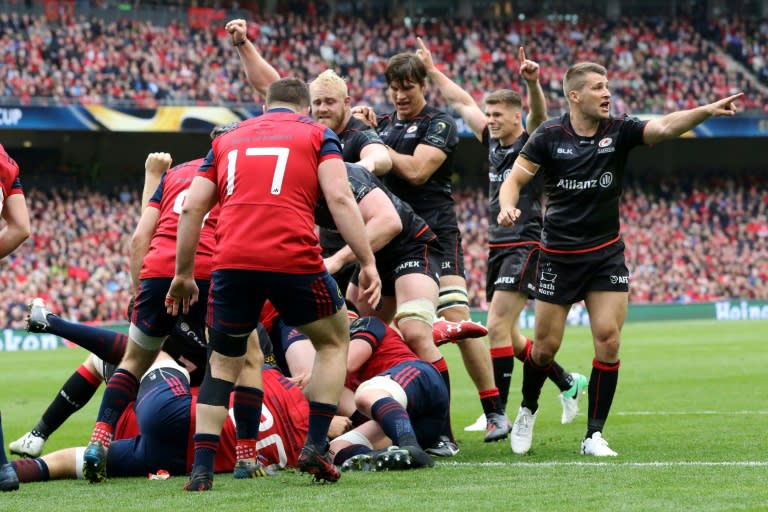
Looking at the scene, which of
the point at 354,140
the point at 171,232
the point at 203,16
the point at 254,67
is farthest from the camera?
the point at 203,16

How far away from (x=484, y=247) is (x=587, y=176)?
27.4m

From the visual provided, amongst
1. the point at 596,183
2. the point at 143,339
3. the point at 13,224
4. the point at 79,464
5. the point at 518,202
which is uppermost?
the point at 596,183

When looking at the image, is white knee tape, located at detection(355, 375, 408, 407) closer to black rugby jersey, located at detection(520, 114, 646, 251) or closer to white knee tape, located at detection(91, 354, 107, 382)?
black rugby jersey, located at detection(520, 114, 646, 251)

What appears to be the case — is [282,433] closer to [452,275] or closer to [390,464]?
[390,464]

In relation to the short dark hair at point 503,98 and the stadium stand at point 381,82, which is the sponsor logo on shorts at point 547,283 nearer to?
the short dark hair at point 503,98

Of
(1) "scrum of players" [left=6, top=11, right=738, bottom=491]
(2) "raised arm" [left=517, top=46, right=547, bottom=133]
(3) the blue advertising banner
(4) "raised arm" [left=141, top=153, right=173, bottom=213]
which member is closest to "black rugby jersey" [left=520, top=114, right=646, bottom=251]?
(1) "scrum of players" [left=6, top=11, right=738, bottom=491]

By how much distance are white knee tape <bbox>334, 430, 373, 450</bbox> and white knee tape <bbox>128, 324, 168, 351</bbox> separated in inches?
47.1

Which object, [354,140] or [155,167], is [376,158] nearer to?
[354,140]

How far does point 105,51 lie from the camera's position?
110 feet

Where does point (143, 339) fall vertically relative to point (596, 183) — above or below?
below

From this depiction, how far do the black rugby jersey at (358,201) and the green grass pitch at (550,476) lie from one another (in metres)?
1.55

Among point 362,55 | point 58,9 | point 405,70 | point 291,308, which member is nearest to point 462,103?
point 405,70

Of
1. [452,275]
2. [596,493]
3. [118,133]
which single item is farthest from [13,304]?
[596,493]

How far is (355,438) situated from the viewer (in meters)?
7.05
